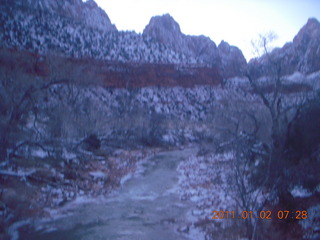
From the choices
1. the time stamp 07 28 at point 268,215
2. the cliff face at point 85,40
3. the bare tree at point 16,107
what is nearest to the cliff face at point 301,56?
the cliff face at point 85,40

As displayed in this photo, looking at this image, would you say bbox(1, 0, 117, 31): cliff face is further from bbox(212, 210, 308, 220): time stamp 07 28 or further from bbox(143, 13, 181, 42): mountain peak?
bbox(212, 210, 308, 220): time stamp 07 28

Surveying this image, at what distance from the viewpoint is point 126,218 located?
1013cm

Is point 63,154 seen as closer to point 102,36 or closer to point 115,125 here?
point 115,125

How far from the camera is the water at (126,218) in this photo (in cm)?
862

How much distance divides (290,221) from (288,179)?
1.56m

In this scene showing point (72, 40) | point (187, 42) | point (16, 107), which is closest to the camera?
point (16, 107)

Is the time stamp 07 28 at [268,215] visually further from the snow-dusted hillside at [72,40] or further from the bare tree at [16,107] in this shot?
the snow-dusted hillside at [72,40]

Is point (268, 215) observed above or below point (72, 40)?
below

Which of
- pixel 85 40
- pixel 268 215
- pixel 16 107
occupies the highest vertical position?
pixel 85 40

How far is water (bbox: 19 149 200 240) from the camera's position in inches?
339

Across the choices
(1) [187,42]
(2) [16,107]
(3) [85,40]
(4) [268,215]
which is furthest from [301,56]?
(1) [187,42]

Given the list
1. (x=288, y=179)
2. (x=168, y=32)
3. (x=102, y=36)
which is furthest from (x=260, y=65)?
(x=168, y=32)

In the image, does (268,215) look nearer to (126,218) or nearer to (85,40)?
(126,218)

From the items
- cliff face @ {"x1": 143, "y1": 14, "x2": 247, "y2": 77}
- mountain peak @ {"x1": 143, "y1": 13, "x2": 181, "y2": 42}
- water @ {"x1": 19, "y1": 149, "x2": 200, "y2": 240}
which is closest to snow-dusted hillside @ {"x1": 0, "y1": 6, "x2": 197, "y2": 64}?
cliff face @ {"x1": 143, "y1": 14, "x2": 247, "y2": 77}
